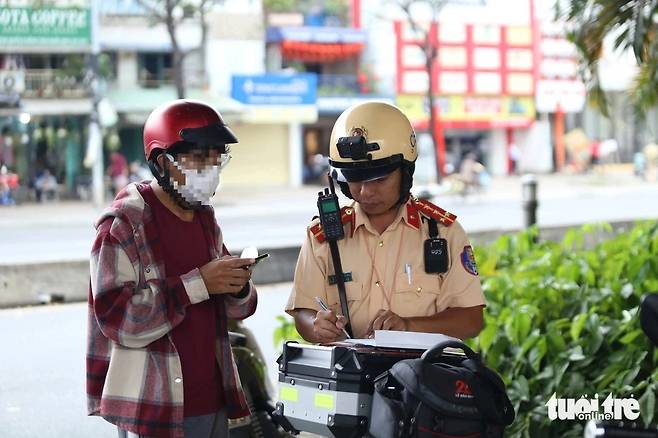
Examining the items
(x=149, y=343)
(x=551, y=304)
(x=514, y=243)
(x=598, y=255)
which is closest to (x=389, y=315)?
(x=149, y=343)

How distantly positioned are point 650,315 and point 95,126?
3033 cm

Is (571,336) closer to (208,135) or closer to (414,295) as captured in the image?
(414,295)

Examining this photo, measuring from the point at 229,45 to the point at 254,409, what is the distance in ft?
111

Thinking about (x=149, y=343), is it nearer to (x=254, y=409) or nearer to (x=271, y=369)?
(x=254, y=409)

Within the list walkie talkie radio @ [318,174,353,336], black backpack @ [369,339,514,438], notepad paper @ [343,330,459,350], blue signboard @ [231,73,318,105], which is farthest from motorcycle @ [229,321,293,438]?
blue signboard @ [231,73,318,105]

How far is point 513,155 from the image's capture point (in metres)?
45.3

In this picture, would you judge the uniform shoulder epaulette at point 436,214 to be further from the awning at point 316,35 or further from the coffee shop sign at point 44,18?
the awning at point 316,35

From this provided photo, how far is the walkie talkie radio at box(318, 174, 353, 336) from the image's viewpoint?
3600 millimetres

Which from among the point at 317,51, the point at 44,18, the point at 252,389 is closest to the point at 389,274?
the point at 252,389

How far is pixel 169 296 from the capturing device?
345 centimetres

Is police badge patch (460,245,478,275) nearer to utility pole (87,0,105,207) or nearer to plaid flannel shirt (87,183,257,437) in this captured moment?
plaid flannel shirt (87,183,257,437)

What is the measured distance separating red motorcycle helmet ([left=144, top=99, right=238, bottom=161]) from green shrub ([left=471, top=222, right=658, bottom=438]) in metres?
2.73

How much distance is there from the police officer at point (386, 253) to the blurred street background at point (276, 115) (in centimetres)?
612

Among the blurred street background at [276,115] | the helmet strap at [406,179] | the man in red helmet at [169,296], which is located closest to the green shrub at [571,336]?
the helmet strap at [406,179]
